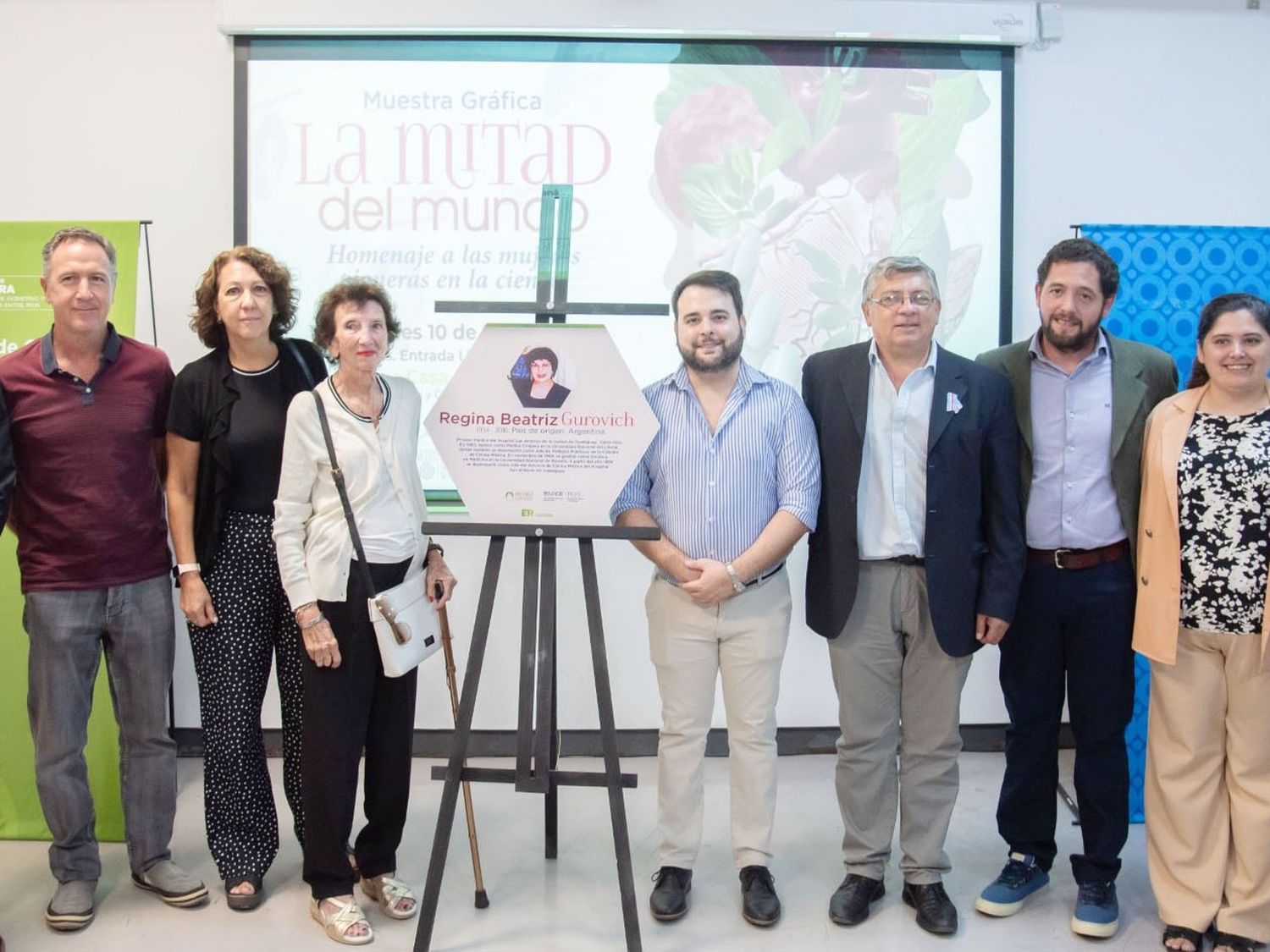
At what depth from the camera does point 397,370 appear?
13.7 ft

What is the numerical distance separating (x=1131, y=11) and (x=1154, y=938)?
3.37 meters

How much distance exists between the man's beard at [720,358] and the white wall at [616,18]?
150 centimetres

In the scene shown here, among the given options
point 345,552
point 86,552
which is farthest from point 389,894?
point 86,552

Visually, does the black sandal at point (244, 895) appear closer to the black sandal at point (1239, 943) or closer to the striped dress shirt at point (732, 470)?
the striped dress shirt at point (732, 470)

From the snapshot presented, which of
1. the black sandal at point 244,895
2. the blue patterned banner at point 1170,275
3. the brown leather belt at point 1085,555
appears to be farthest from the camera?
the blue patterned banner at point 1170,275

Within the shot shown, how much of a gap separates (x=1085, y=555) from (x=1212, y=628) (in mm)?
A: 343

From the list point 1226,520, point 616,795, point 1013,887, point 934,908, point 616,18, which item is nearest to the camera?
point 616,795

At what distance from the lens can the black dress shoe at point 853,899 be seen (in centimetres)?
288

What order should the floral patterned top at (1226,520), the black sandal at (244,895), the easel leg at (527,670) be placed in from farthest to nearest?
the black sandal at (244,895) < the floral patterned top at (1226,520) < the easel leg at (527,670)

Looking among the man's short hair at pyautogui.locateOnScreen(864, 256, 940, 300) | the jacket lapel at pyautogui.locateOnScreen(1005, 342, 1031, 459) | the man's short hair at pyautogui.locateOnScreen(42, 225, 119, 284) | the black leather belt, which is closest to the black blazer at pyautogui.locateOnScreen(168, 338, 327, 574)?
the man's short hair at pyautogui.locateOnScreen(42, 225, 119, 284)

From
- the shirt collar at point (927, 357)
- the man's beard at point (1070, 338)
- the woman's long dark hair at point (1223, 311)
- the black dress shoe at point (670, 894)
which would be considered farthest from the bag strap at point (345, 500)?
the woman's long dark hair at point (1223, 311)

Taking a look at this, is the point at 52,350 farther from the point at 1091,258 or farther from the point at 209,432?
the point at 1091,258

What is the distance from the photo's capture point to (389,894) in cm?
294

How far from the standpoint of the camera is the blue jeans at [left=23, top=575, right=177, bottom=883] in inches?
113
